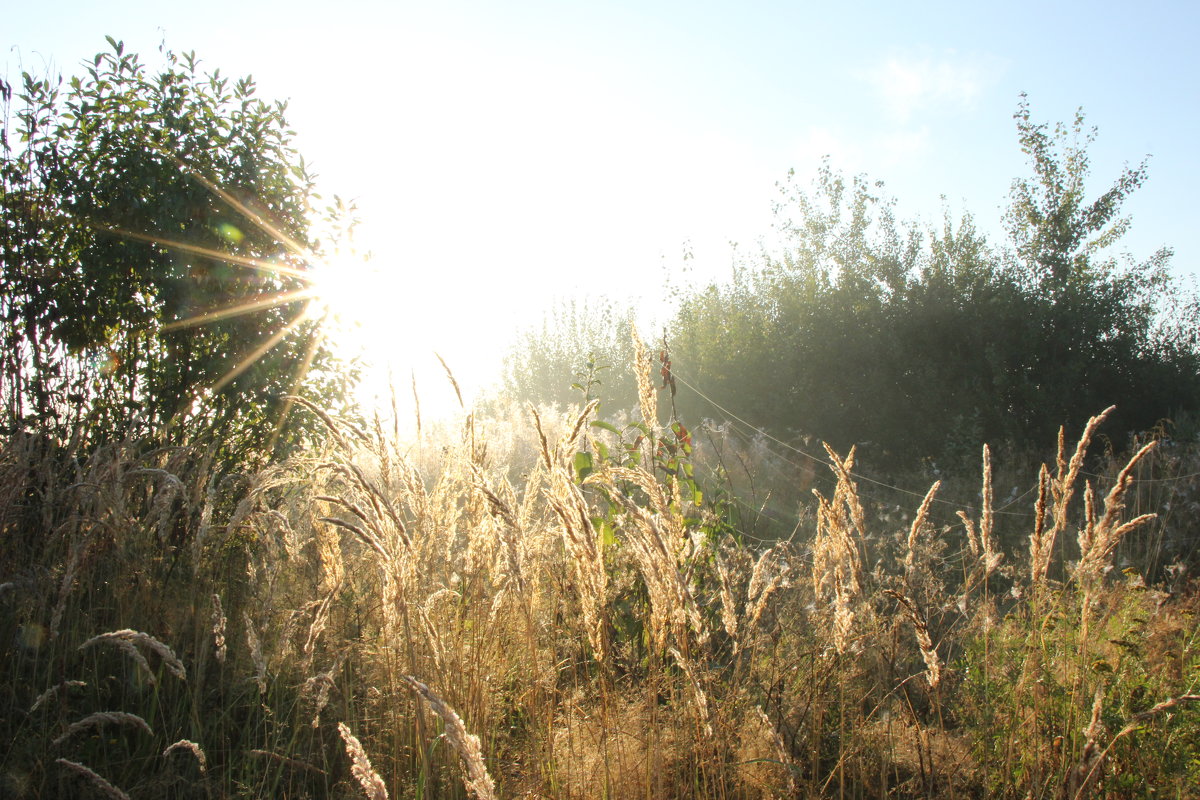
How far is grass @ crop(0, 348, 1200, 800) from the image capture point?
157 cm

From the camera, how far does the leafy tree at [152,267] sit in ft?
11.5

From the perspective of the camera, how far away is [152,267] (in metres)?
3.55

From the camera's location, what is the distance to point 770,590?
1.70 m

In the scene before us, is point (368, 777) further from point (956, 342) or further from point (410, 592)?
point (956, 342)

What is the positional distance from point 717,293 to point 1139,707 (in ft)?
38.4

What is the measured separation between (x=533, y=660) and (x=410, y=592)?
321mm

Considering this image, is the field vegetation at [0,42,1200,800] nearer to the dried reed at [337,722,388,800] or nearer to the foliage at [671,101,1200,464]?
the dried reed at [337,722,388,800]

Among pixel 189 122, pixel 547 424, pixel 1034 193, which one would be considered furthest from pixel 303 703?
pixel 1034 193

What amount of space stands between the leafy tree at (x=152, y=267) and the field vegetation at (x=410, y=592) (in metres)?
0.02

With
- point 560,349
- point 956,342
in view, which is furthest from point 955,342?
point 560,349

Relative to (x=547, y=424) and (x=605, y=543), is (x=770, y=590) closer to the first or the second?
(x=605, y=543)

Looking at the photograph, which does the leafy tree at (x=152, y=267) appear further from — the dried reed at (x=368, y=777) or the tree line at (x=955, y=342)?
the tree line at (x=955, y=342)

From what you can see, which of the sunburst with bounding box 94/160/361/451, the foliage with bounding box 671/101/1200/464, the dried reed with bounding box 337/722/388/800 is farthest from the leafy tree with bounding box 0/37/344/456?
the foliage with bounding box 671/101/1200/464

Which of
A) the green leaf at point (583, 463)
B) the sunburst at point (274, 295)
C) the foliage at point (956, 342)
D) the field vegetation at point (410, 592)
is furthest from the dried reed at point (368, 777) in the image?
the foliage at point (956, 342)
